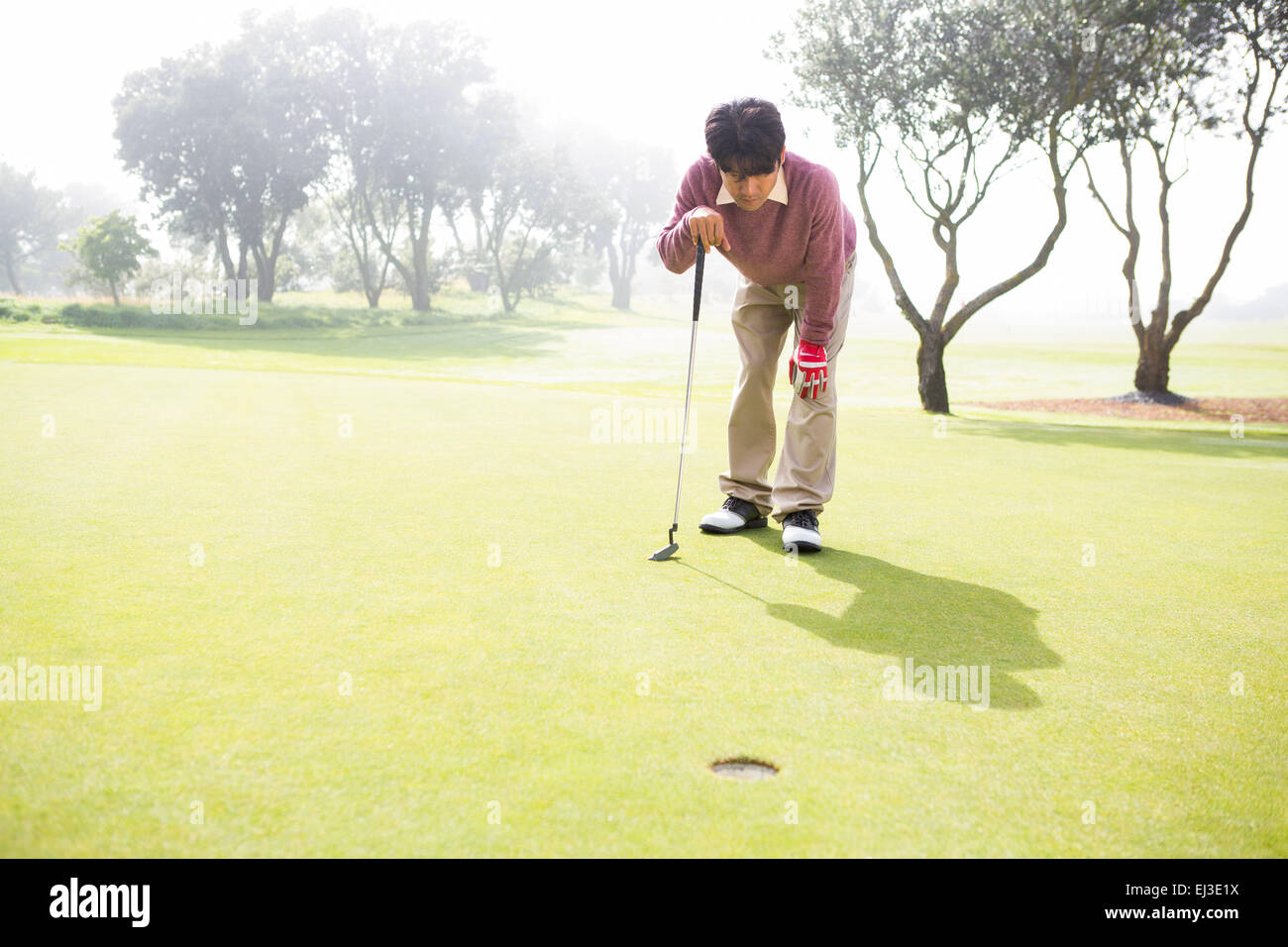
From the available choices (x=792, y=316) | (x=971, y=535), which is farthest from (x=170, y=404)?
(x=971, y=535)

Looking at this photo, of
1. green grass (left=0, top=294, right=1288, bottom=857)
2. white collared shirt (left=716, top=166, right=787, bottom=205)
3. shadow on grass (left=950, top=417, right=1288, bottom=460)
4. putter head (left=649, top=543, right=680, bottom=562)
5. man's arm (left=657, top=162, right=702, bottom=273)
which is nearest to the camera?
green grass (left=0, top=294, right=1288, bottom=857)

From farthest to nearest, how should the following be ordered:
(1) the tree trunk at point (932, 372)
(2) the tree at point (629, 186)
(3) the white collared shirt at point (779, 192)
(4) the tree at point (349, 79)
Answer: (2) the tree at point (629, 186) < (4) the tree at point (349, 79) < (1) the tree trunk at point (932, 372) < (3) the white collared shirt at point (779, 192)

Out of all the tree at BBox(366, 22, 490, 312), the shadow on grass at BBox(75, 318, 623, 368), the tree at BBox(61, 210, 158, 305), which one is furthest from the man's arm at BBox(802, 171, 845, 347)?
the tree at BBox(366, 22, 490, 312)

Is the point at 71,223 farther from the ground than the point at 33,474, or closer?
farther from the ground

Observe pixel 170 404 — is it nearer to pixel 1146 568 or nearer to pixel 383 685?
pixel 383 685

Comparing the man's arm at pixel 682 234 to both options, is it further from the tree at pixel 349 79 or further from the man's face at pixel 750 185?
the tree at pixel 349 79

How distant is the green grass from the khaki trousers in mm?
340

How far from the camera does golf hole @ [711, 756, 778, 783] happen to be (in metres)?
1.93

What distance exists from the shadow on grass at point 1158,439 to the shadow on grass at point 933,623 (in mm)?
7389

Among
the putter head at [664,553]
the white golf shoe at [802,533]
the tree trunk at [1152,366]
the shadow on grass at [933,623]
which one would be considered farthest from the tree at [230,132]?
the shadow on grass at [933,623]

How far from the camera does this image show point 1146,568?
3.98 meters

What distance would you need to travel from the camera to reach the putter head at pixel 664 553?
3738 mm

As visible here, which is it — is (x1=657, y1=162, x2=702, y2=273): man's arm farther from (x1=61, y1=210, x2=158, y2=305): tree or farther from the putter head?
→ (x1=61, y1=210, x2=158, y2=305): tree
